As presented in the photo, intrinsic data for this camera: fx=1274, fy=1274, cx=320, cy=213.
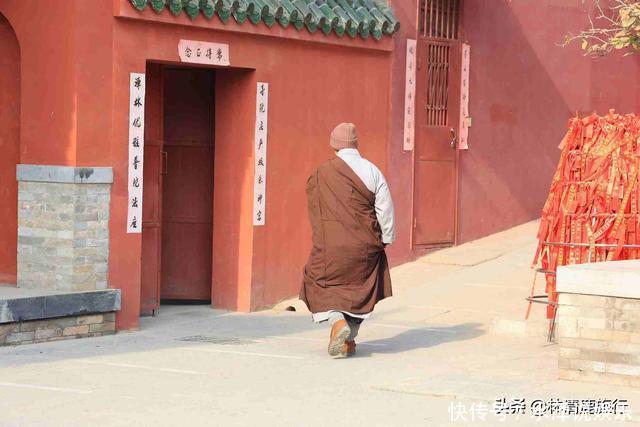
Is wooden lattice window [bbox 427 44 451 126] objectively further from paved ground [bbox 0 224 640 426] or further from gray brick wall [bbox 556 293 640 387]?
gray brick wall [bbox 556 293 640 387]

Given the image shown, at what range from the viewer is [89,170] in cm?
1098

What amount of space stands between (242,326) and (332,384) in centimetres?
346

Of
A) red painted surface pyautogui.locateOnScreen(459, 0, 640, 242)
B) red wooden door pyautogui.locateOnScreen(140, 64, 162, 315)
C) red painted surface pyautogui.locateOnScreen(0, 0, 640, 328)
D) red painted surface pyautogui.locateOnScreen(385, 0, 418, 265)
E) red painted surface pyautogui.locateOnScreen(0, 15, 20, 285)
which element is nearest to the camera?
red painted surface pyautogui.locateOnScreen(0, 0, 640, 328)

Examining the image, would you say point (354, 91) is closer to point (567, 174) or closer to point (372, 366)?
point (567, 174)

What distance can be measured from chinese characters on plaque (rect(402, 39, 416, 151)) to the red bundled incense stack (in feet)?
14.3

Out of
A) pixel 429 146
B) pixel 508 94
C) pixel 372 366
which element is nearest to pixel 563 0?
pixel 508 94

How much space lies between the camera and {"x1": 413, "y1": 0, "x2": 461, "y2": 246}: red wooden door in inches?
576

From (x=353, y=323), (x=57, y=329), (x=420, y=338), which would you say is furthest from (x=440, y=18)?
(x=57, y=329)

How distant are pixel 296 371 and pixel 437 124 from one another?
21.4 feet

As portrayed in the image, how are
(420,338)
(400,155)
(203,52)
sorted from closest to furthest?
(420,338)
(203,52)
(400,155)

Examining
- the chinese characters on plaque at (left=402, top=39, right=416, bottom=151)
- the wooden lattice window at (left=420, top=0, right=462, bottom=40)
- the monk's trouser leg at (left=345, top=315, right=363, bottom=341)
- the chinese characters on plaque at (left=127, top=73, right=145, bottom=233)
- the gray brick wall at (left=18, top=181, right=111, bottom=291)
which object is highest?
the wooden lattice window at (left=420, top=0, right=462, bottom=40)

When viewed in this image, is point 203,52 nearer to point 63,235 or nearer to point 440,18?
point 63,235

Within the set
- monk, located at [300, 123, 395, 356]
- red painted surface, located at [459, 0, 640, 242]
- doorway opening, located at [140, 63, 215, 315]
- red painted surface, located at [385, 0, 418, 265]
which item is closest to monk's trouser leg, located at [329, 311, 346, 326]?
monk, located at [300, 123, 395, 356]

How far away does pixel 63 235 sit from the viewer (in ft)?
36.0
